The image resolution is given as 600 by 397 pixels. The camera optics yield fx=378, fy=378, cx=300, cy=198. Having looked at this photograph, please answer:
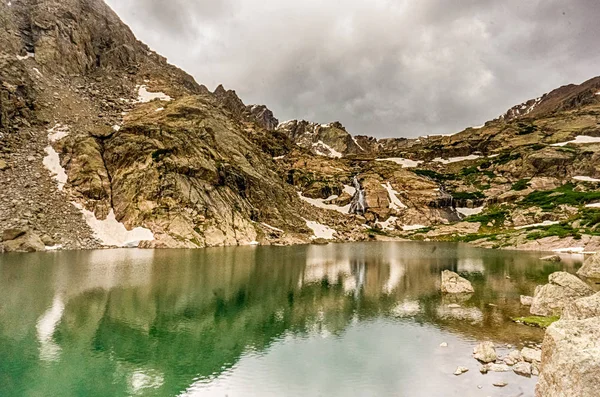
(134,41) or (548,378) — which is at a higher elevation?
(134,41)

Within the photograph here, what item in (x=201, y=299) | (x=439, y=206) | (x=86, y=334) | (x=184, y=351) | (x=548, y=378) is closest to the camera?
(x=548, y=378)

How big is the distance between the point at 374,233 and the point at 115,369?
149 meters

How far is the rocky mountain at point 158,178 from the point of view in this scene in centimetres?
9619

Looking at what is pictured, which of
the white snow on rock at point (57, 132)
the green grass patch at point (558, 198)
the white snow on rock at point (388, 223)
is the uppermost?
the white snow on rock at point (57, 132)

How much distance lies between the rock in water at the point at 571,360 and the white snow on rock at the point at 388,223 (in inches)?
6439

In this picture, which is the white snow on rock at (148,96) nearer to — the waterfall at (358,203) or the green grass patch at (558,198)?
the waterfall at (358,203)


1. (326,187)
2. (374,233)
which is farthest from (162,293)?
(326,187)

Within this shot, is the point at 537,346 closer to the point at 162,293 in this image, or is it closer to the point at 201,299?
the point at 201,299

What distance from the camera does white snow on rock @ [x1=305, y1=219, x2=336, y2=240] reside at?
145m

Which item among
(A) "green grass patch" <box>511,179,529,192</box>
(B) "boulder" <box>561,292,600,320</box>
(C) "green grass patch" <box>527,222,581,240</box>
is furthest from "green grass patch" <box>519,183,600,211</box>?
(B) "boulder" <box>561,292,600,320</box>

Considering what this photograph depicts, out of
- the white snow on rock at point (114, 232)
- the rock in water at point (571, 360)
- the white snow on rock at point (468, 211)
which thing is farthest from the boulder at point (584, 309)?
the white snow on rock at point (468, 211)

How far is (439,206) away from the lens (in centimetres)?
19138

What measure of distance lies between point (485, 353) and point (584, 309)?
6204mm

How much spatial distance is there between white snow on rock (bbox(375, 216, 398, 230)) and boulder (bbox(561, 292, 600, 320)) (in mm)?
154214
